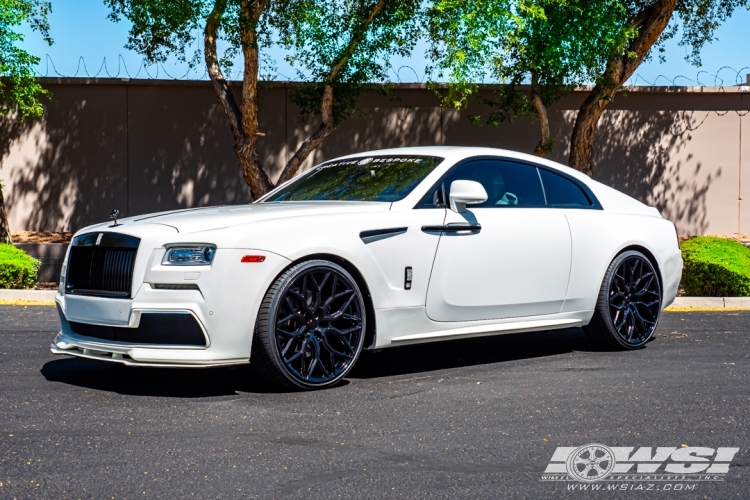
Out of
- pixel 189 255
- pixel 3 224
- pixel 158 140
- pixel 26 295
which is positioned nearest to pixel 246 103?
pixel 158 140

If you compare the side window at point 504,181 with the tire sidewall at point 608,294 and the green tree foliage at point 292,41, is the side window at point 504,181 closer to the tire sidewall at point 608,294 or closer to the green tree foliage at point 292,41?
the tire sidewall at point 608,294

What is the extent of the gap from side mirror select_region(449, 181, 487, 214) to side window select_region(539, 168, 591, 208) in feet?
3.51

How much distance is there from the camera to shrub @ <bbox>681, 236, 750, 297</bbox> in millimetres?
11734

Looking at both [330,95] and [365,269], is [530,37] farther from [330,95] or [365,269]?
[365,269]

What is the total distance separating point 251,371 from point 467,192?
6.25 ft

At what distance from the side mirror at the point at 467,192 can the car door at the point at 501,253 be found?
17 centimetres

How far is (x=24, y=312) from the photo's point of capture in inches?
404

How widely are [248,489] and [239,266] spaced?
74.5 inches

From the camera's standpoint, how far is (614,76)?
16.2 metres

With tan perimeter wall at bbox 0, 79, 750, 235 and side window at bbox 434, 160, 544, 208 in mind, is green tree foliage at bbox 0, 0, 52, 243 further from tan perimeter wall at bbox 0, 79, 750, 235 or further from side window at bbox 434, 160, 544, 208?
side window at bbox 434, 160, 544, 208

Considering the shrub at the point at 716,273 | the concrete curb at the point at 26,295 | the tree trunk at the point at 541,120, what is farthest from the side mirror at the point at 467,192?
the tree trunk at the point at 541,120

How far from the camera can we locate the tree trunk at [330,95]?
583 inches

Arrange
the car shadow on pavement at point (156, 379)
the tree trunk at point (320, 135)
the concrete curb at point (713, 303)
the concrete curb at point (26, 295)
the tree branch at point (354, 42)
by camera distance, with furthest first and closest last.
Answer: the tree trunk at point (320, 135), the tree branch at point (354, 42), the concrete curb at point (26, 295), the concrete curb at point (713, 303), the car shadow on pavement at point (156, 379)

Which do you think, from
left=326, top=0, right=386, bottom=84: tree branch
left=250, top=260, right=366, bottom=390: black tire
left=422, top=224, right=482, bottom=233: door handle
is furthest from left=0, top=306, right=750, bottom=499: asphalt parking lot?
left=326, top=0, right=386, bottom=84: tree branch
